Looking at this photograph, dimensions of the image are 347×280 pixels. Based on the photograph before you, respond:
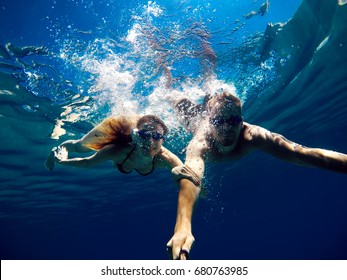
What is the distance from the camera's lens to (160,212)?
154 ft

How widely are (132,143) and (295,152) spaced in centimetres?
310

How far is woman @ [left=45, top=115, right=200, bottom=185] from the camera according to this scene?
5.20 metres

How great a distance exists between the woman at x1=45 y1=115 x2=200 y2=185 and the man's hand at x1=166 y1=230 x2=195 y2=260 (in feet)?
8.31

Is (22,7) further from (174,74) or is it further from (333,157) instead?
(333,157)

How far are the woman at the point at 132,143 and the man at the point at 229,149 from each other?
794 mm

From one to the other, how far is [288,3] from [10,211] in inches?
1271

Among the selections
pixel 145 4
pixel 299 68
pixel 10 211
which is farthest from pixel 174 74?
pixel 10 211

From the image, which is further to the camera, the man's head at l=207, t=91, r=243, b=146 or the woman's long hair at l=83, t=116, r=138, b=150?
the woman's long hair at l=83, t=116, r=138, b=150

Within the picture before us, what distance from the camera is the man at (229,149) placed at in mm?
2987

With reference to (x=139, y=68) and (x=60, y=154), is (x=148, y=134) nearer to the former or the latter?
(x=60, y=154)

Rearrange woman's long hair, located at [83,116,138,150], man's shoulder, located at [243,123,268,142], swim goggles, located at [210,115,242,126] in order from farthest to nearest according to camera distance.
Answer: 1. woman's long hair, located at [83,116,138,150]
2. swim goggles, located at [210,115,242,126]
3. man's shoulder, located at [243,123,268,142]

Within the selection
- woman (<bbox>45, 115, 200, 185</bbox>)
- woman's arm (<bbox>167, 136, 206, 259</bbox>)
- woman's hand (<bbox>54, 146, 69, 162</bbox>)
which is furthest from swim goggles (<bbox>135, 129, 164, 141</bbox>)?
woman's hand (<bbox>54, 146, 69, 162</bbox>)

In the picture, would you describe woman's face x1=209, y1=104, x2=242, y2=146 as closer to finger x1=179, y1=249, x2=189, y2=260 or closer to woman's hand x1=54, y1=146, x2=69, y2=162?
finger x1=179, y1=249, x2=189, y2=260

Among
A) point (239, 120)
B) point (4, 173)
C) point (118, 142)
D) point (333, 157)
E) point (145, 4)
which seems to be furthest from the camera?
point (4, 173)
